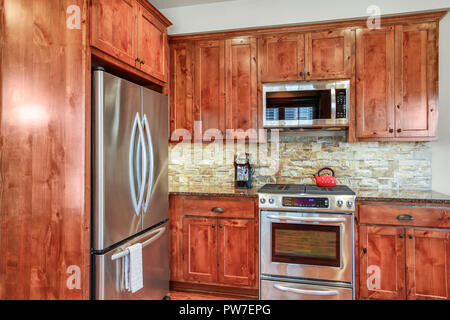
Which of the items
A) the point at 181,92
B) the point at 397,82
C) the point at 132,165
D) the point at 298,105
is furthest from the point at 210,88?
the point at 397,82

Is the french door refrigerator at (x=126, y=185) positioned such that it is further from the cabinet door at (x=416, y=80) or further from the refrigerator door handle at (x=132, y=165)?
the cabinet door at (x=416, y=80)

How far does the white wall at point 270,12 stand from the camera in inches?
99.9

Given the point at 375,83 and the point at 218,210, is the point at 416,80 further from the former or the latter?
the point at 218,210

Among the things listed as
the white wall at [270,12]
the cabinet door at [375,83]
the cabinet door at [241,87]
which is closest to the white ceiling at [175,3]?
the white wall at [270,12]

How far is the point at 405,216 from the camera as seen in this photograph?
2.25 m

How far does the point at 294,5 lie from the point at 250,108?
3.48 feet

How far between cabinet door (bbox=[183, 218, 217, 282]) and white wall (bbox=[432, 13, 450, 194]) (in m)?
2.11

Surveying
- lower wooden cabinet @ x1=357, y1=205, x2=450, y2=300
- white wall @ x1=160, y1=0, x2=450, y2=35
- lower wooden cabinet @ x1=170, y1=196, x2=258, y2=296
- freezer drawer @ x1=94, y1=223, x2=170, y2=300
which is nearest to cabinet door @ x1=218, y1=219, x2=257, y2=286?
lower wooden cabinet @ x1=170, y1=196, x2=258, y2=296

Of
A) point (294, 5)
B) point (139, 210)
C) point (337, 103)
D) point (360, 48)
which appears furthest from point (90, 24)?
point (360, 48)

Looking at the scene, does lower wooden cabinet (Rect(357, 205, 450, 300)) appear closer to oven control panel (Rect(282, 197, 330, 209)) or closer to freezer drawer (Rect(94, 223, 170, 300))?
oven control panel (Rect(282, 197, 330, 209))

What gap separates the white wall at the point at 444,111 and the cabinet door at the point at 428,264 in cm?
56

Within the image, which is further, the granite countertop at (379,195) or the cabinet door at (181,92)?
the cabinet door at (181,92)

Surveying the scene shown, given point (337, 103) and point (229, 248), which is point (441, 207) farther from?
point (229, 248)

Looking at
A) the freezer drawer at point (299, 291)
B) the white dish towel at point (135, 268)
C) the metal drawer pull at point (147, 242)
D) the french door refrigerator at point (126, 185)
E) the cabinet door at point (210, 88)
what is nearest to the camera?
the french door refrigerator at point (126, 185)
